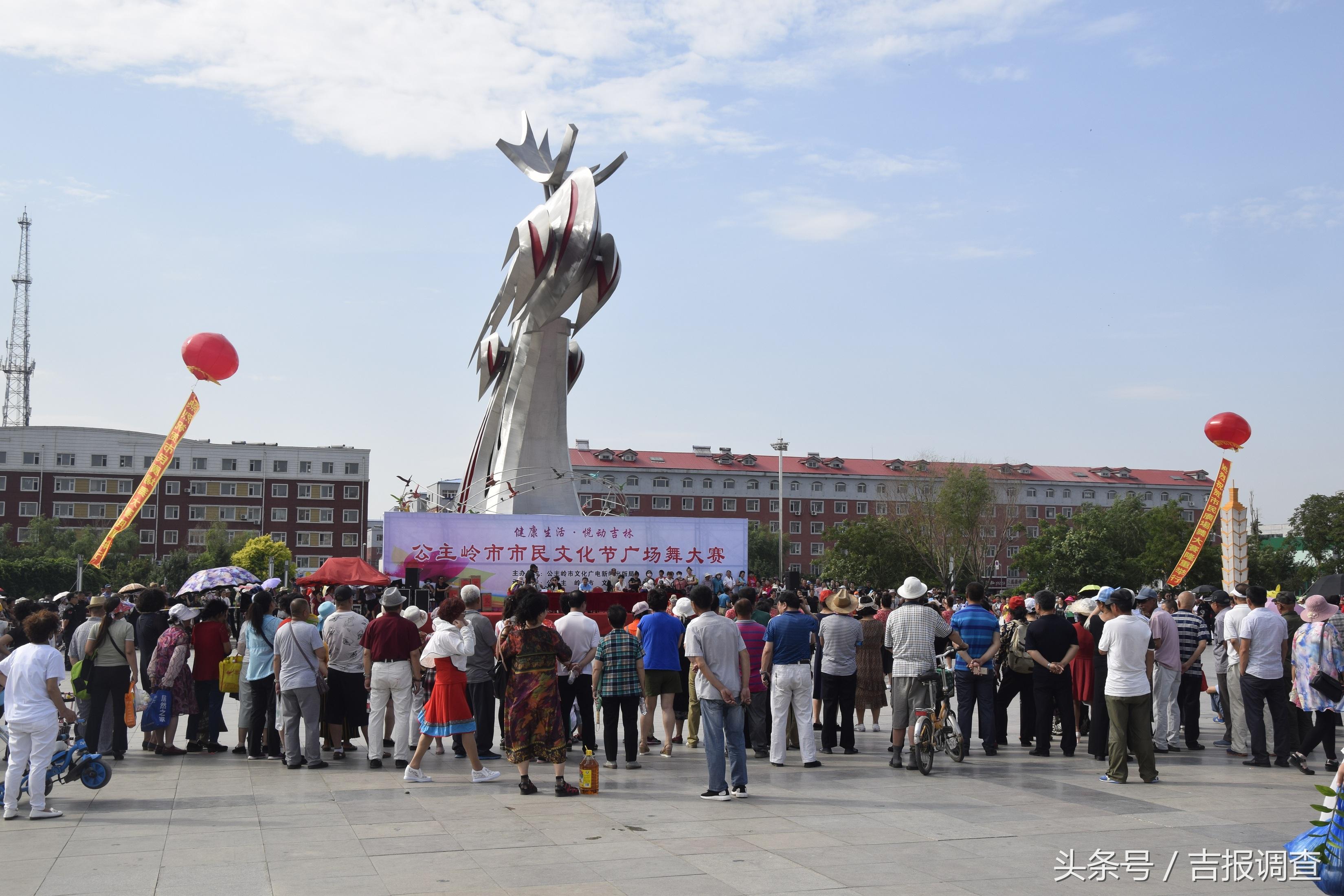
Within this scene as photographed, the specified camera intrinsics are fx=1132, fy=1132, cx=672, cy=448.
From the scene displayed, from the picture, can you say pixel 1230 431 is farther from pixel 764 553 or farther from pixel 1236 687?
pixel 764 553

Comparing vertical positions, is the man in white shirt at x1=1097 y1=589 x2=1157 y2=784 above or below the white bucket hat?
below

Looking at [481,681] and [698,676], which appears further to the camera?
[481,681]

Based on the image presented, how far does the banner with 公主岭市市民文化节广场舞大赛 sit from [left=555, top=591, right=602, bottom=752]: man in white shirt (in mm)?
14281

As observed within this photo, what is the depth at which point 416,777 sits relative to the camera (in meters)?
8.84

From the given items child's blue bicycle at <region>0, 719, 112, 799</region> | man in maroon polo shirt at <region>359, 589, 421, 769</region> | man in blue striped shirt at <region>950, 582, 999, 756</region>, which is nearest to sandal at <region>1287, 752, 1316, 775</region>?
man in blue striped shirt at <region>950, 582, 999, 756</region>

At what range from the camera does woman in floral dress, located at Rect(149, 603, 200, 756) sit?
33.7ft

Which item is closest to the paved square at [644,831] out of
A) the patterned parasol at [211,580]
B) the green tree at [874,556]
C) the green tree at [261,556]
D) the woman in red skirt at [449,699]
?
the woman in red skirt at [449,699]

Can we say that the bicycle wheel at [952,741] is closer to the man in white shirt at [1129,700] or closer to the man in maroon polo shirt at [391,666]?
the man in white shirt at [1129,700]

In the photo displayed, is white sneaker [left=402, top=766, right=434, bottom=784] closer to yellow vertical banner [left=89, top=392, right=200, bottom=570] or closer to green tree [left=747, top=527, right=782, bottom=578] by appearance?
yellow vertical banner [left=89, top=392, right=200, bottom=570]

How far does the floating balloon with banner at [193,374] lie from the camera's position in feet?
58.4

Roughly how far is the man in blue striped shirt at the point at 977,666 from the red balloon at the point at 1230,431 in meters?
15.7

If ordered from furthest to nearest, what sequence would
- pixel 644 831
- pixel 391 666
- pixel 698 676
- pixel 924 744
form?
pixel 391 666
pixel 924 744
pixel 698 676
pixel 644 831

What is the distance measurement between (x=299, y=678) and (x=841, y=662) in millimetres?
4759

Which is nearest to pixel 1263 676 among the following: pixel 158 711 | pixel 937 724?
pixel 937 724
